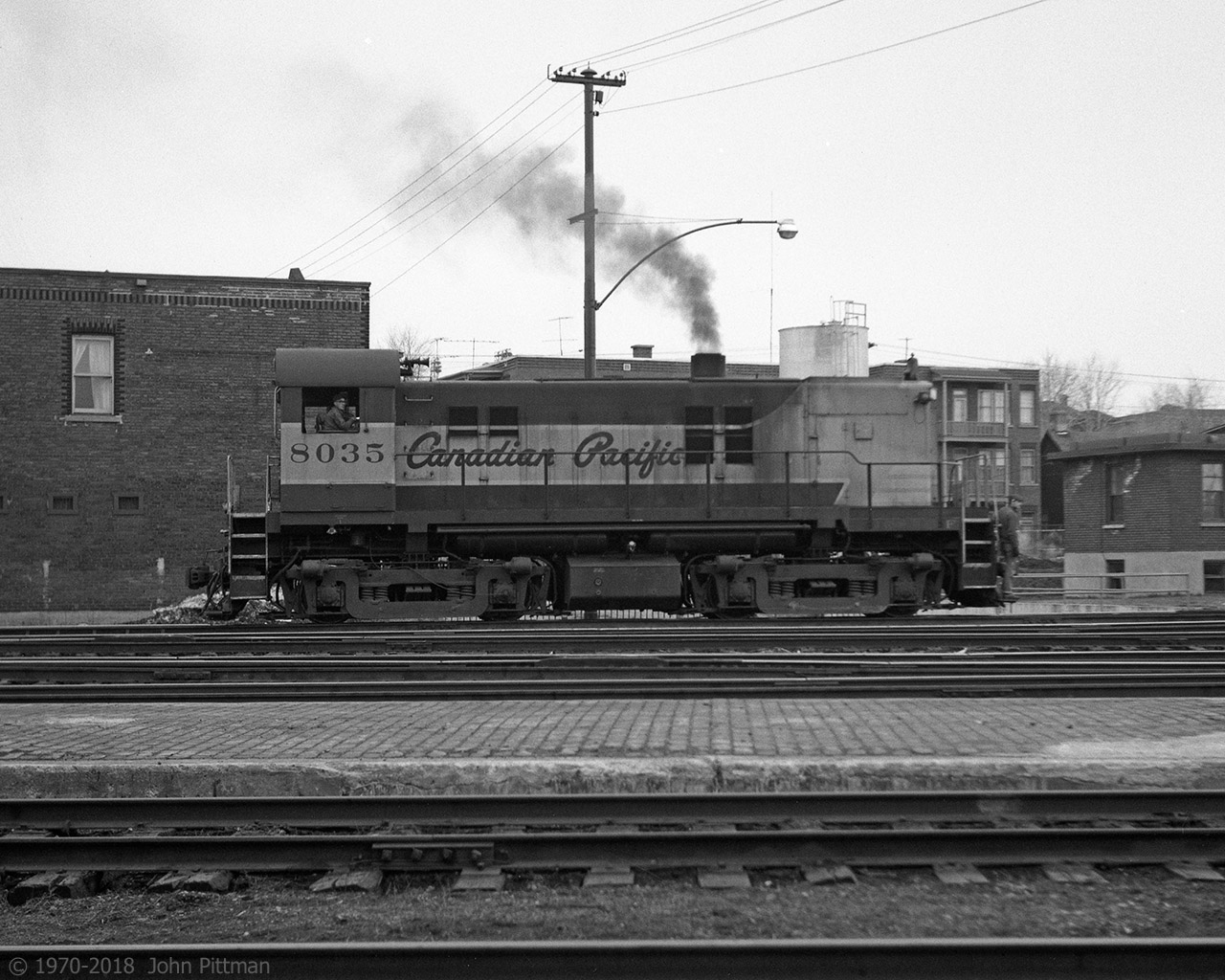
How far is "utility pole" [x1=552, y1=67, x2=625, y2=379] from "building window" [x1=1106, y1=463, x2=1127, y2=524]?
16553mm

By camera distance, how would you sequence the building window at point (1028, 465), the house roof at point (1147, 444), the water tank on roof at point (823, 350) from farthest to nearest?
the building window at point (1028, 465) → the house roof at point (1147, 444) → the water tank on roof at point (823, 350)

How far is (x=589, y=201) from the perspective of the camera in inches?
792

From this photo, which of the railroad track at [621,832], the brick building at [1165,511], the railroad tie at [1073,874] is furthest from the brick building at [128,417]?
the brick building at [1165,511]

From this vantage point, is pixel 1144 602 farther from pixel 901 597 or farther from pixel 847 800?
pixel 847 800

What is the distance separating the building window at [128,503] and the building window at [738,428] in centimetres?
1214

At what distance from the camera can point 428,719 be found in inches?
322

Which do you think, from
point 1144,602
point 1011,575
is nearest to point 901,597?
point 1011,575

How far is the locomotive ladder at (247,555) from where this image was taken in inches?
613

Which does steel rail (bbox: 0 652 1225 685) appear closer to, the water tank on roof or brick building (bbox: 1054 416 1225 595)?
the water tank on roof

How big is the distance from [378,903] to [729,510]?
11.9 metres

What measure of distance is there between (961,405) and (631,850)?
55.8 metres

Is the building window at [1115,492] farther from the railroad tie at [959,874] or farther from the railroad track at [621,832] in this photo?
the railroad tie at [959,874]

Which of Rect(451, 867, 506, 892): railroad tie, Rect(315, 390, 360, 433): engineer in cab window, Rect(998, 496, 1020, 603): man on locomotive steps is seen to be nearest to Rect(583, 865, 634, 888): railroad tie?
Rect(451, 867, 506, 892): railroad tie

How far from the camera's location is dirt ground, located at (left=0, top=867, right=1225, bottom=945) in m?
4.59
